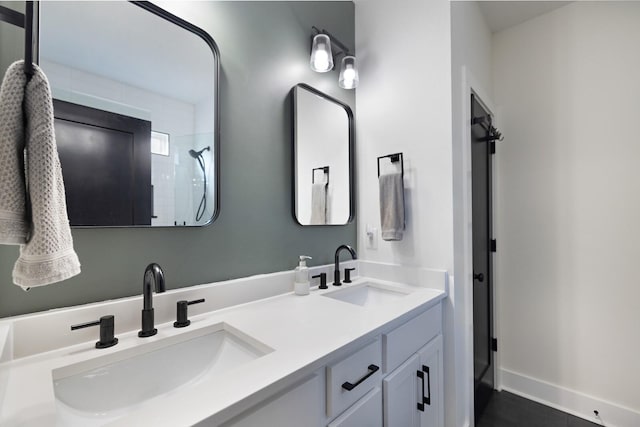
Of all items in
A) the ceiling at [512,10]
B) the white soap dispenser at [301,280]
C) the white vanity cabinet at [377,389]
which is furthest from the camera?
the ceiling at [512,10]

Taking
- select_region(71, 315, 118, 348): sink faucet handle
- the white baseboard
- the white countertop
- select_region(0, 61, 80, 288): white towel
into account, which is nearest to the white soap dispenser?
the white countertop

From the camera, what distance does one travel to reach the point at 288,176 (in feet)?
4.66

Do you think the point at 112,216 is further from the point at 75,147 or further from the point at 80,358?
the point at 80,358

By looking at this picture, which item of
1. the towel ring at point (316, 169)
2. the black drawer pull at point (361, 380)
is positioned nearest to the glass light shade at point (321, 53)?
the towel ring at point (316, 169)

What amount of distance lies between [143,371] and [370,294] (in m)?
1.15

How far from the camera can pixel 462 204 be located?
5.06ft

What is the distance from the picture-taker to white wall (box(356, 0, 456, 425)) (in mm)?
1469

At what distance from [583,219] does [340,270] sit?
1.62 m

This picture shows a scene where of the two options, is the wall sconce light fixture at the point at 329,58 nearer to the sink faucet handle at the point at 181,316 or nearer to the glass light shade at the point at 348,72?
the glass light shade at the point at 348,72

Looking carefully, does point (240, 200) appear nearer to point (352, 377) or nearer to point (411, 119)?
point (352, 377)

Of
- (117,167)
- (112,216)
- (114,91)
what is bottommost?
(112,216)

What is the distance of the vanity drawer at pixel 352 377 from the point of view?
30.9 inches

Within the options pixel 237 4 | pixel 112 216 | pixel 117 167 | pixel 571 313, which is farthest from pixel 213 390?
pixel 571 313

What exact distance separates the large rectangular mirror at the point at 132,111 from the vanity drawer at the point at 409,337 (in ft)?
2.75
